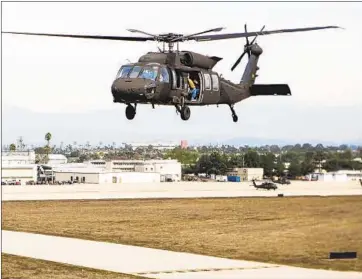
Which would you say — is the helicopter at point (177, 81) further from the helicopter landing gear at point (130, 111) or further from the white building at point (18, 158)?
the white building at point (18, 158)

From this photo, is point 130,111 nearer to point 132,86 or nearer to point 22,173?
point 132,86

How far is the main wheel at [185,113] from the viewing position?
17.2m

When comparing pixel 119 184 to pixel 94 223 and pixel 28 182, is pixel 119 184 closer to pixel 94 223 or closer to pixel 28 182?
pixel 28 182

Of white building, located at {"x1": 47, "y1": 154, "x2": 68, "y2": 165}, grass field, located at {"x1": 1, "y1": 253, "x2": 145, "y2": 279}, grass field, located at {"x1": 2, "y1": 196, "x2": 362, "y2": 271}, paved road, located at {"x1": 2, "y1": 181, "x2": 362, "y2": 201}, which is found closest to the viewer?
grass field, located at {"x1": 1, "y1": 253, "x2": 145, "y2": 279}

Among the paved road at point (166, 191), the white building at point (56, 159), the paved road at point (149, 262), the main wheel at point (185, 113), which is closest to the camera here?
the main wheel at point (185, 113)

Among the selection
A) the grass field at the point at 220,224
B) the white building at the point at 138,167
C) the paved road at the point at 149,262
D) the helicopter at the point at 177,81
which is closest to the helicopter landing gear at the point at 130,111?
the helicopter at the point at 177,81

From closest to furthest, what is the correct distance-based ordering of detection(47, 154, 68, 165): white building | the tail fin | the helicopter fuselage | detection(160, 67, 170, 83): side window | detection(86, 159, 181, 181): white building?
the helicopter fuselage → detection(160, 67, 170, 83): side window → the tail fin → detection(86, 159, 181, 181): white building → detection(47, 154, 68, 165): white building

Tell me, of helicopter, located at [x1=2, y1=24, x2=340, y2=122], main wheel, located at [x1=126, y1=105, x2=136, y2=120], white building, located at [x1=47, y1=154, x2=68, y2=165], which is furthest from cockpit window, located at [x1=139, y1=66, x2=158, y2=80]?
white building, located at [x1=47, y1=154, x2=68, y2=165]

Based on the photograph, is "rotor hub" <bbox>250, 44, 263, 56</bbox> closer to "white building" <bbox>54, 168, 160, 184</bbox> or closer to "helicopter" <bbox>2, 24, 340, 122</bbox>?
"helicopter" <bbox>2, 24, 340, 122</bbox>

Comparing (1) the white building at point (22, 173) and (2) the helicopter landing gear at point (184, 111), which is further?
(1) the white building at point (22, 173)

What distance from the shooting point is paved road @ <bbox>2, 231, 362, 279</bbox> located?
136ft

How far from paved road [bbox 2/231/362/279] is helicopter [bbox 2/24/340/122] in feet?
67.4

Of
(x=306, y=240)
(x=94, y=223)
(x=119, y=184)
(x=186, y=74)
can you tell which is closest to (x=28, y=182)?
(x=119, y=184)

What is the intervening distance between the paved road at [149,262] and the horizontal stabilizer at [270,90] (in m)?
18.3
